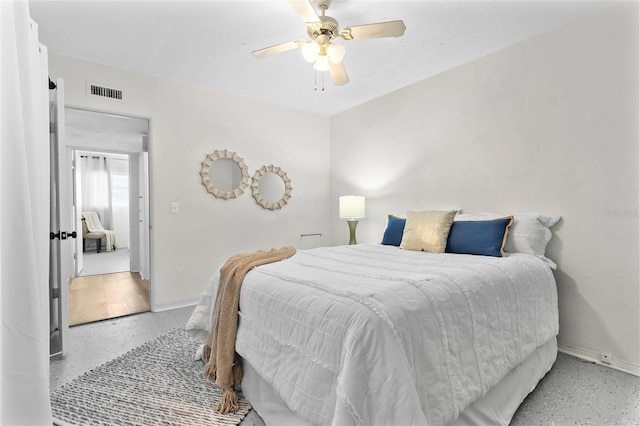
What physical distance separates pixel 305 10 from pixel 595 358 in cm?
295

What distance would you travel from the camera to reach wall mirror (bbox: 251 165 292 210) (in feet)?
13.0

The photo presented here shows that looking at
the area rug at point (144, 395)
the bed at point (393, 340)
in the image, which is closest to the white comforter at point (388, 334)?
the bed at point (393, 340)

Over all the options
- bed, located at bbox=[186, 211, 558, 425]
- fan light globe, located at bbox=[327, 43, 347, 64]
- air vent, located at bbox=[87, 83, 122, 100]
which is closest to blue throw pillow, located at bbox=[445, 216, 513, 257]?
bed, located at bbox=[186, 211, 558, 425]

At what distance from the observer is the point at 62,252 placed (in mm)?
2281

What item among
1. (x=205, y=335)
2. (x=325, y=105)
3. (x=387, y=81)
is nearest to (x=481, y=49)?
(x=387, y=81)

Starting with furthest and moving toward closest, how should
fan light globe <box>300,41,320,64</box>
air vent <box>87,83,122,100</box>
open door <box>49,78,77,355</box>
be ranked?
air vent <box>87,83,122,100</box> → open door <box>49,78,77,355</box> → fan light globe <box>300,41,320,64</box>

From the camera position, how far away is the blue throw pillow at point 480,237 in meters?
2.29

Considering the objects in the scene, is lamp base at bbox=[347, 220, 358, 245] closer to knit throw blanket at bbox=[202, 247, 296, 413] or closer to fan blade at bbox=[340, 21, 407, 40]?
knit throw blanket at bbox=[202, 247, 296, 413]

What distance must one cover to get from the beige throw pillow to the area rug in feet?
5.65

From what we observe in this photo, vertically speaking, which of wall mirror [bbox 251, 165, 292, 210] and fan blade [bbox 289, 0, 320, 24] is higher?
fan blade [bbox 289, 0, 320, 24]

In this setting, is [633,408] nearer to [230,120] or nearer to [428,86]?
[428,86]

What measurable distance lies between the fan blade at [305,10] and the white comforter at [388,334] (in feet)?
4.82

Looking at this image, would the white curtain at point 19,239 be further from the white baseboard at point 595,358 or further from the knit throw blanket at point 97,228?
the knit throw blanket at point 97,228

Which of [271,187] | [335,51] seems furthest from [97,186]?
[335,51]
